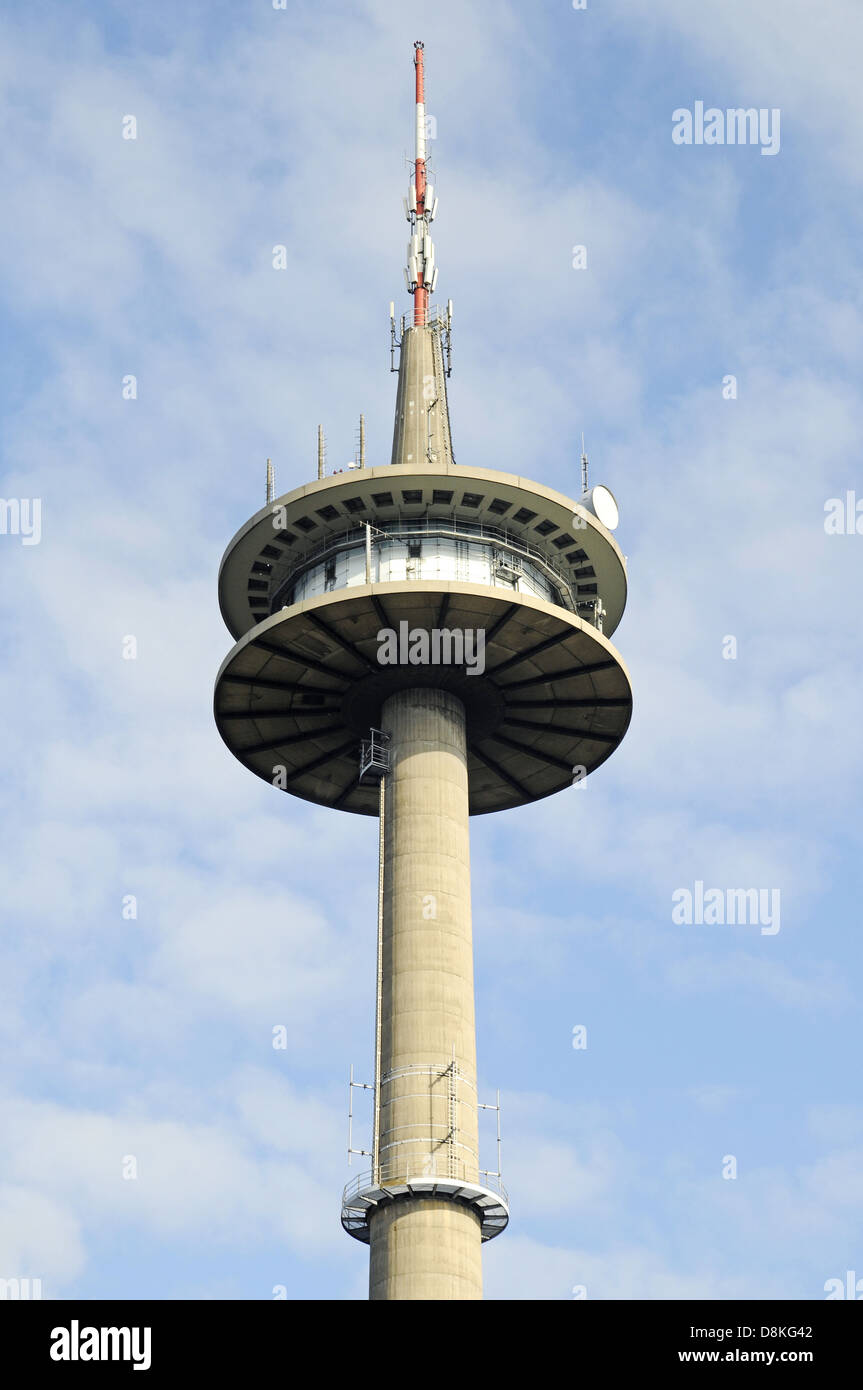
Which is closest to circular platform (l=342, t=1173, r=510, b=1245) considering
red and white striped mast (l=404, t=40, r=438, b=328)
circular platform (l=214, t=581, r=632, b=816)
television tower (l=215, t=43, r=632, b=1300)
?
television tower (l=215, t=43, r=632, b=1300)

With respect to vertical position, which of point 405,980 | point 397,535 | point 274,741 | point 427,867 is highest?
point 397,535

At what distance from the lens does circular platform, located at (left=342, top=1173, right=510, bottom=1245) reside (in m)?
50.2

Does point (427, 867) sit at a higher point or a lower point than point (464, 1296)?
higher

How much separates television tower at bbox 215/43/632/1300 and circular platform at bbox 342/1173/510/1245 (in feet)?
0.28

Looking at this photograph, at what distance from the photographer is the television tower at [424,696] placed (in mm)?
51375

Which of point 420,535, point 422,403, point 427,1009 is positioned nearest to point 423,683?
point 420,535

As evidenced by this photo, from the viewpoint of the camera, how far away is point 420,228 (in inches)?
2790

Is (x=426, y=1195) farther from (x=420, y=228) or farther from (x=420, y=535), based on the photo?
(x=420, y=228)
